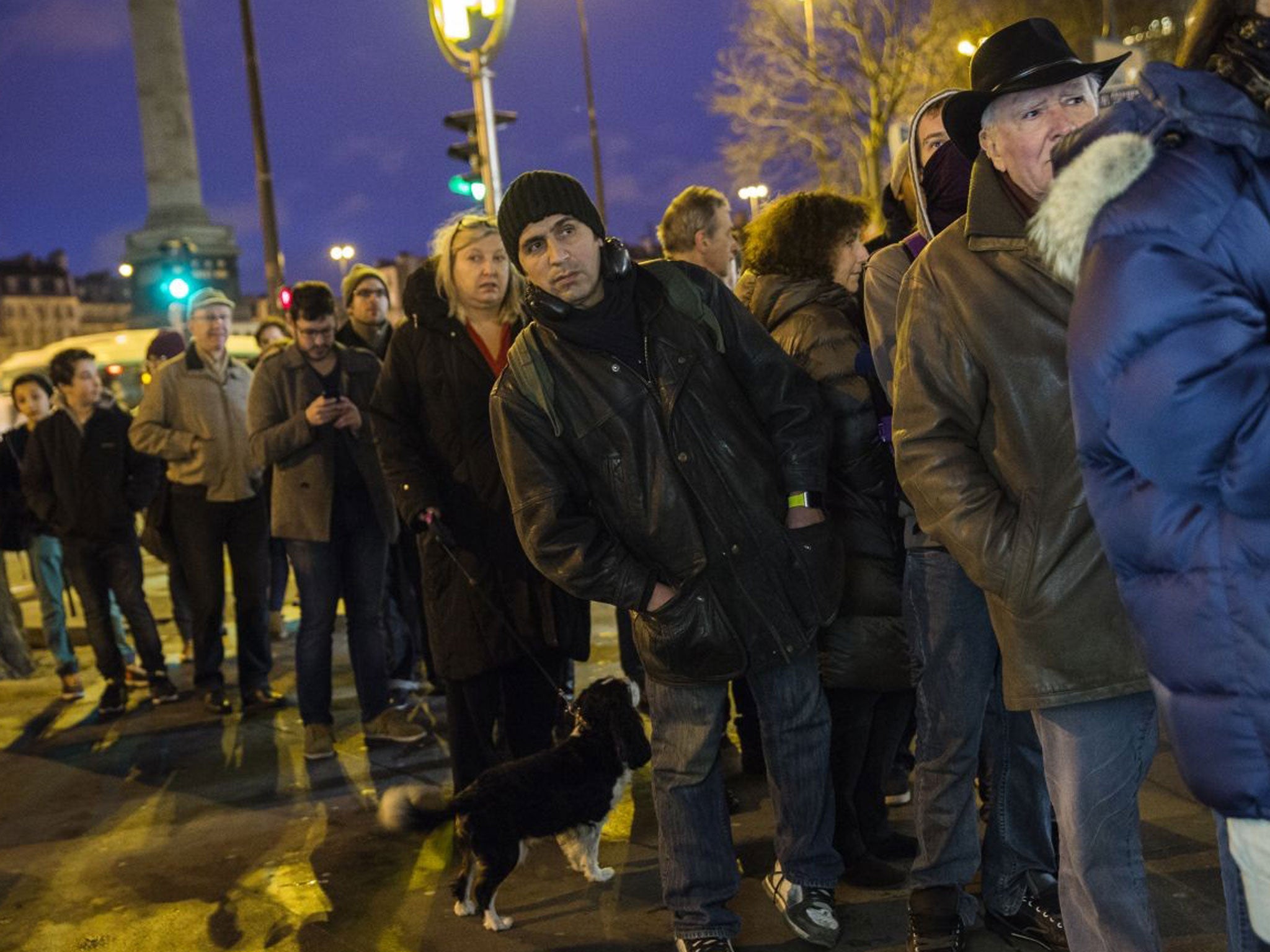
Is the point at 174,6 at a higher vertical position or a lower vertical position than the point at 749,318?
higher

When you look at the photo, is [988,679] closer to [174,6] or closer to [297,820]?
[297,820]

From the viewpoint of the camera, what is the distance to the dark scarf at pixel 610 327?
379 cm

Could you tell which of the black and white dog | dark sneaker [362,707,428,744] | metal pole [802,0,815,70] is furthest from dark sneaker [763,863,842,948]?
metal pole [802,0,815,70]

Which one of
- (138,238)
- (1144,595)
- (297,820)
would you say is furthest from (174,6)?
(1144,595)

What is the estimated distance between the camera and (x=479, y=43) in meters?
10.1

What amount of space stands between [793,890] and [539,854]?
1.28 metres

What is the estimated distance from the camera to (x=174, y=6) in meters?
39.6

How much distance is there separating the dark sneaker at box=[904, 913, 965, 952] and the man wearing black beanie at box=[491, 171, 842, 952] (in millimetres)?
281

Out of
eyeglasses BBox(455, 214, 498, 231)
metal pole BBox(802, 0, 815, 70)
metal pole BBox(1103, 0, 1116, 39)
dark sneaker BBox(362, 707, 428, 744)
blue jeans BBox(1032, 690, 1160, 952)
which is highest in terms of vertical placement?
metal pole BBox(802, 0, 815, 70)

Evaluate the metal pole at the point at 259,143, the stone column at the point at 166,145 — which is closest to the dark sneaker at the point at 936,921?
the metal pole at the point at 259,143

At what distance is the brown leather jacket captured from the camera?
9.36ft

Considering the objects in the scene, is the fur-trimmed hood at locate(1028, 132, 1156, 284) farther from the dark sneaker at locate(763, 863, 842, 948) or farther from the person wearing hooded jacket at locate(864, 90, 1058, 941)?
the dark sneaker at locate(763, 863, 842, 948)

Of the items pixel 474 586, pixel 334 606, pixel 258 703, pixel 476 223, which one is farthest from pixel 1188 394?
pixel 258 703

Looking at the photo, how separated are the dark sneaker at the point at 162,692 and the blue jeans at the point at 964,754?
553 centimetres
